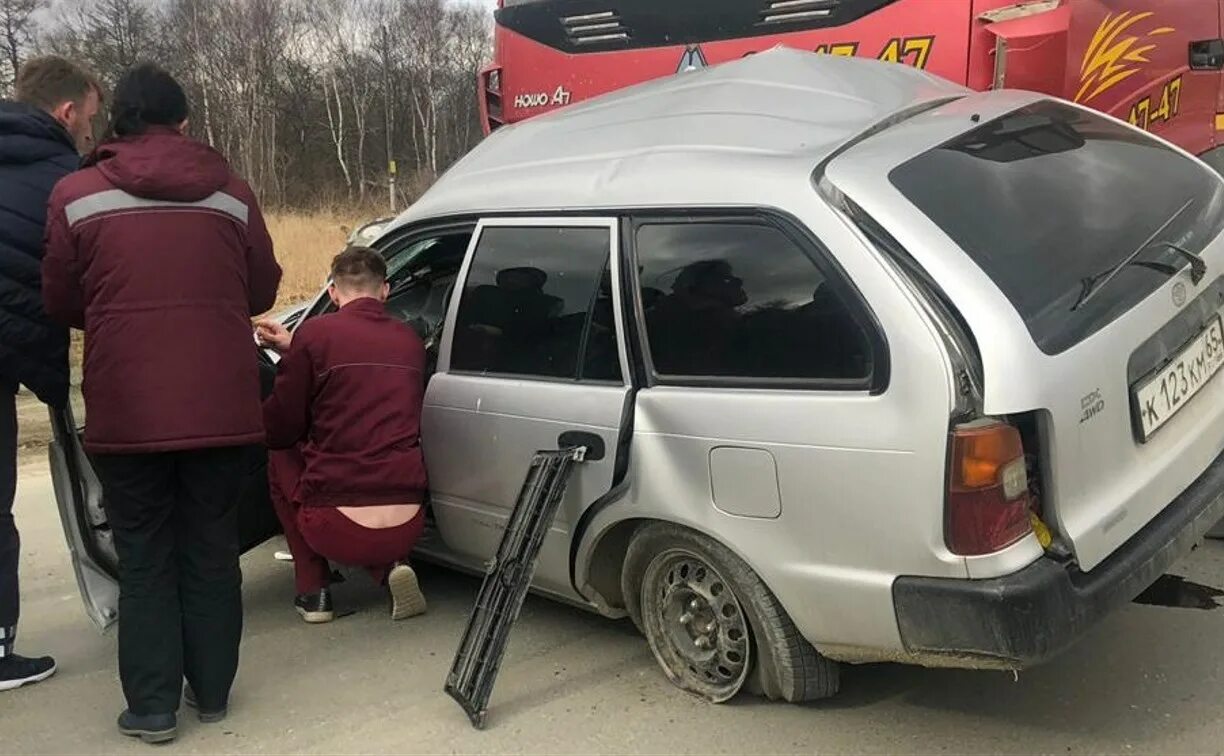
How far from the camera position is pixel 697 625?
339 centimetres

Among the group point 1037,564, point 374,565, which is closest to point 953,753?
point 1037,564

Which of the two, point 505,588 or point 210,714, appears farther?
point 210,714

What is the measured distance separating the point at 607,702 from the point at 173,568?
1.44m

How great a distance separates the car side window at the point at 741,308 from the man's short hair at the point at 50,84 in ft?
6.60

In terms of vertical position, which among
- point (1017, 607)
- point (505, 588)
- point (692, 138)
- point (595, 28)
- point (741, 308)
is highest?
point (595, 28)

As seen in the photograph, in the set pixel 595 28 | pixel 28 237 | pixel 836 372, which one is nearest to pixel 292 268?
pixel 595 28

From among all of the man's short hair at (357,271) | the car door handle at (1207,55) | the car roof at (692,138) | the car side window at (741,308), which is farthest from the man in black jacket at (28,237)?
the car door handle at (1207,55)

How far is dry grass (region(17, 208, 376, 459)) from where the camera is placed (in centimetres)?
819

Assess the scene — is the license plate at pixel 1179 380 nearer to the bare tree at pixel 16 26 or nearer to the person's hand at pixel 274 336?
the person's hand at pixel 274 336

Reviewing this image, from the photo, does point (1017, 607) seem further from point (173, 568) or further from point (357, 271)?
point (357, 271)

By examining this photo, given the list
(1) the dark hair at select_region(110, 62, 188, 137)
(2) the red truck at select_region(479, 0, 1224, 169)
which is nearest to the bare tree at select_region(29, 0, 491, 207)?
(2) the red truck at select_region(479, 0, 1224, 169)

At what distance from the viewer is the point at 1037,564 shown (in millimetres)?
2660

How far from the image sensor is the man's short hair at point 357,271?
4.11 metres

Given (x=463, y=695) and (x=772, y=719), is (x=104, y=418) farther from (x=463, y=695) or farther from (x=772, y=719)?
(x=772, y=719)
